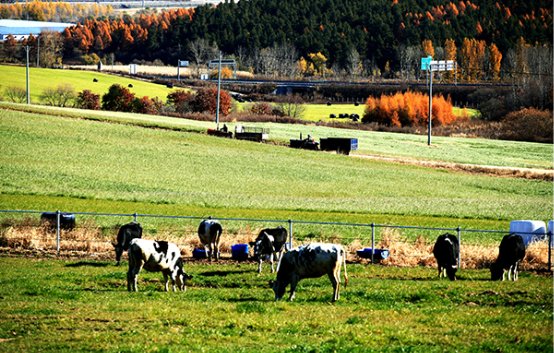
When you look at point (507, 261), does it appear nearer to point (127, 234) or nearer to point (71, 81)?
point (127, 234)

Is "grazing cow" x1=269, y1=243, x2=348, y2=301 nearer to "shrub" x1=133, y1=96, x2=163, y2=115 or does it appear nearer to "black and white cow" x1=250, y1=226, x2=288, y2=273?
"black and white cow" x1=250, y1=226, x2=288, y2=273

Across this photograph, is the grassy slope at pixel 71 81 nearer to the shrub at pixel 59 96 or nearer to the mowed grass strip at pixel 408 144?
A: the shrub at pixel 59 96

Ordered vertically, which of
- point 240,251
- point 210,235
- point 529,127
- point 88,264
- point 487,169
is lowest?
point 88,264

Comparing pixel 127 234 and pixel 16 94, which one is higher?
pixel 16 94

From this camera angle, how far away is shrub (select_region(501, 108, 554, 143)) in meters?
126

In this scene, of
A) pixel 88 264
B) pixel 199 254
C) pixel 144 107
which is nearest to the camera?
pixel 88 264

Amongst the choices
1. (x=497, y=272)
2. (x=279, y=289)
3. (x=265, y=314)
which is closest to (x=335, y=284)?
(x=279, y=289)

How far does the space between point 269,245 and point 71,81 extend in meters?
137

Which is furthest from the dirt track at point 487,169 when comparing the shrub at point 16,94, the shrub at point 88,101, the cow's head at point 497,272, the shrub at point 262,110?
the shrub at point 16,94

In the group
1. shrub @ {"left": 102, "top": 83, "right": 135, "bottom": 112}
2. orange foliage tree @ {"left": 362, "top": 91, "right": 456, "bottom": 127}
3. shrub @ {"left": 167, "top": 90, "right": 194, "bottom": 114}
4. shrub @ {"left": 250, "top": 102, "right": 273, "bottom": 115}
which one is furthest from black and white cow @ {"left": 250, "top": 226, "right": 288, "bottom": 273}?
orange foliage tree @ {"left": 362, "top": 91, "right": 456, "bottom": 127}

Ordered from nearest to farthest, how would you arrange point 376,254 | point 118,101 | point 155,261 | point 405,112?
point 155,261 < point 376,254 < point 118,101 < point 405,112

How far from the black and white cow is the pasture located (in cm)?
115

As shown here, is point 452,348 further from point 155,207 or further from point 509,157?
point 509,157

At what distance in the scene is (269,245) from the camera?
34250mm
